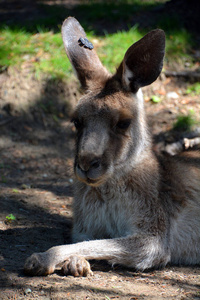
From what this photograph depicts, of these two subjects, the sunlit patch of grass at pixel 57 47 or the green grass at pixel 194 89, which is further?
the green grass at pixel 194 89

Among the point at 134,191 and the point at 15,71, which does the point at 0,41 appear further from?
the point at 134,191

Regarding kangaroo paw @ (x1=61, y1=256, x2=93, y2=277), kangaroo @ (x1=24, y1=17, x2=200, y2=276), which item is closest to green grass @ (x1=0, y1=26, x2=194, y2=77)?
kangaroo @ (x1=24, y1=17, x2=200, y2=276)

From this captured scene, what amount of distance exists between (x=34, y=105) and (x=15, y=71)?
0.67m

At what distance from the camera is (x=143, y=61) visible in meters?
3.88

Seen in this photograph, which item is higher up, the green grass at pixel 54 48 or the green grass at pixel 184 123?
the green grass at pixel 54 48

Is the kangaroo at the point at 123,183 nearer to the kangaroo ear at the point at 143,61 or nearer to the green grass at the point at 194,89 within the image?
the kangaroo ear at the point at 143,61

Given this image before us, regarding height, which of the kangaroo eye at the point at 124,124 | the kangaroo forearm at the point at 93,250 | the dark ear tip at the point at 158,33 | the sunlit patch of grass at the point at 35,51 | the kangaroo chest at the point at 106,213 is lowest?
the kangaroo forearm at the point at 93,250

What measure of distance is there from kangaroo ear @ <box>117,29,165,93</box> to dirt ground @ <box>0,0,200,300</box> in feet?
4.19

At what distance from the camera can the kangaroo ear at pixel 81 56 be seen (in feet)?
13.9

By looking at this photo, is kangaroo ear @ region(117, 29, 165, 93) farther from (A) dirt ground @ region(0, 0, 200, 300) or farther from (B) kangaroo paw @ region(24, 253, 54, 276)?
(B) kangaroo paw @ region(24, 253, 54, 276)

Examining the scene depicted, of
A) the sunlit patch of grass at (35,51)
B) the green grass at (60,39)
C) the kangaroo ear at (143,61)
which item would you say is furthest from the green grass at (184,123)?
the kangaroo ear at (143,61)

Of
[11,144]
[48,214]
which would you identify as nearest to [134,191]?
[48,214]

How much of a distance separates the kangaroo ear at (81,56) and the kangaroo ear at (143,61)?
31 centimetres

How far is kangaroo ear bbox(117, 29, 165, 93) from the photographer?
3771 mm
